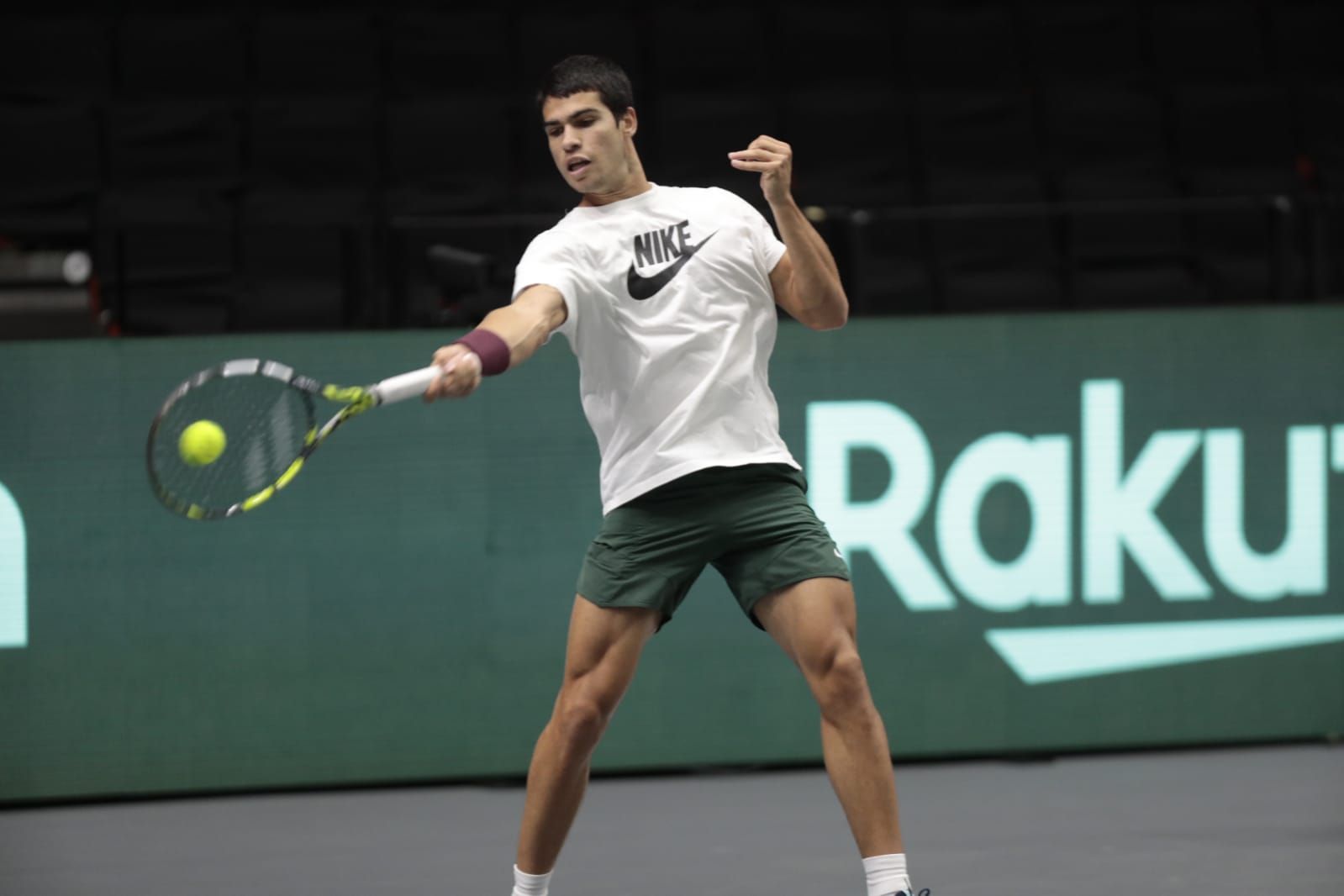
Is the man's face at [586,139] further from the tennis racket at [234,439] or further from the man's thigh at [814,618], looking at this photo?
the man's thigh at [814,618]

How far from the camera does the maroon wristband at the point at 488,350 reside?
10.4 feet

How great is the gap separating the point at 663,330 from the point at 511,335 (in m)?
0.46

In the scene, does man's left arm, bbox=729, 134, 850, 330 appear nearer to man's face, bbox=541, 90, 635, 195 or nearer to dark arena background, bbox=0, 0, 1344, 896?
man's face, bbox=541, 90, 635, 195

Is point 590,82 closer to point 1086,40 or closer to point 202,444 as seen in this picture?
point 202,444

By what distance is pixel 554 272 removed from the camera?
141 inches


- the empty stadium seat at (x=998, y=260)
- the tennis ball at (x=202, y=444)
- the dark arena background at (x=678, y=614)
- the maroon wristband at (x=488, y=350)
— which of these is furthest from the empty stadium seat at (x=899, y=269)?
the tennis ball at (x=202, y=444)

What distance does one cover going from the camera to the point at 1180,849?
471 cm

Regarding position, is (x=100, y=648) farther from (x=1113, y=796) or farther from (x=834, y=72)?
(x=834, y=72)

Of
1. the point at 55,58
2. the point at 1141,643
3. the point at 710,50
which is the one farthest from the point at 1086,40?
the point at 55,58

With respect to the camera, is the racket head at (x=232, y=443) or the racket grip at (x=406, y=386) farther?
the racket head at (x=232, y=443)

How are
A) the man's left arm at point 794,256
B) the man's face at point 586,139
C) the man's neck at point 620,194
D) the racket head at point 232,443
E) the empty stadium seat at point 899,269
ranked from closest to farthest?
the racket head at point 232,443 < the man's left arm at point 794,256 < the man's face at point 586,139 < the man's neck at point 620,194 < the empty stadium seat at point 899,269

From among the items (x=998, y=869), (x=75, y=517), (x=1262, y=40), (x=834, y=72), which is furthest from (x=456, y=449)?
(x=1262, y=40)

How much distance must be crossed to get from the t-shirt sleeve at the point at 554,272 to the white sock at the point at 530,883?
44.0 inches

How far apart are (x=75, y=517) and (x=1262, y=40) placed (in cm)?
669
